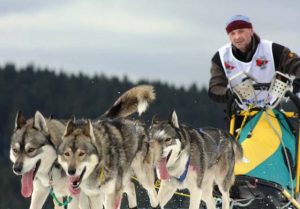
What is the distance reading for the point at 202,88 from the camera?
199 ft

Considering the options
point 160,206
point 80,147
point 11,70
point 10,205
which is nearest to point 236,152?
point 160,206

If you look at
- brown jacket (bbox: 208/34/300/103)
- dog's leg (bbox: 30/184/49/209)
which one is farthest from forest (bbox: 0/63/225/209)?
dog's leg (bbox: 30/184/49/209)

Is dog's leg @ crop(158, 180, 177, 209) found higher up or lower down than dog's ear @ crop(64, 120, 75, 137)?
lower down

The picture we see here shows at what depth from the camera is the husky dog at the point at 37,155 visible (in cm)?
623

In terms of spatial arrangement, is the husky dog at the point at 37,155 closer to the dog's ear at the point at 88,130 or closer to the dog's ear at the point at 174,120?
the dog's ear at the point at 88,130

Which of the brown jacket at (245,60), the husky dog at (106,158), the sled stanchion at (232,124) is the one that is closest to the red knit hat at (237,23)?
the brown jacket at (245,60)

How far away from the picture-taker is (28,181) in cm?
635

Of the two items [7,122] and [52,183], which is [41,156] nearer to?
[52,183]

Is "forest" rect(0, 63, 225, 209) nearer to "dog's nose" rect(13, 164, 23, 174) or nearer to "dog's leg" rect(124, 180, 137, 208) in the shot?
"dog's leg" rect(124, 180, 137, 208)

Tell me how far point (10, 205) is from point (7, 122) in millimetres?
13499

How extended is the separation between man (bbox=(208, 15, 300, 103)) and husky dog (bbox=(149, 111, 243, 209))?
412mm

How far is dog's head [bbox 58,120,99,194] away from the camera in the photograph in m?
6.14

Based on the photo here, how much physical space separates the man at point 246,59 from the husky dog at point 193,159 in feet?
1.35

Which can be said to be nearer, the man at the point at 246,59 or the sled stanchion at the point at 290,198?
the sled stanchion at the point at 290,198
